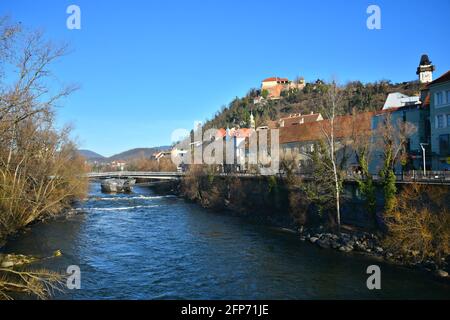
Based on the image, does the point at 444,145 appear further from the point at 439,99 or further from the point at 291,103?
the point at 291,103

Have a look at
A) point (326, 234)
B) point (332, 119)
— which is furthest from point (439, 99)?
point (326, 234)

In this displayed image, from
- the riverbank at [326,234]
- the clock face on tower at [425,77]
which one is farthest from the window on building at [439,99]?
the clock face on tower at [425,77]

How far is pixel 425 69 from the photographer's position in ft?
209

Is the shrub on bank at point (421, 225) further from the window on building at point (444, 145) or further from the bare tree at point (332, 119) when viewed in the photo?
the window on building at point (444, 145)

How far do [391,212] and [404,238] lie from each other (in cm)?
225

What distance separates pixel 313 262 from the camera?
18.4 meters

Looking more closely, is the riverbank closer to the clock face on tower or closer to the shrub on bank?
the shrub on bank

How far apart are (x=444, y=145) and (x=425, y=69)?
38.9 m

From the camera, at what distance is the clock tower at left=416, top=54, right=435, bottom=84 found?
6091 centimetres

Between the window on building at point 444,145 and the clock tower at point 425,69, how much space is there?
35.4m

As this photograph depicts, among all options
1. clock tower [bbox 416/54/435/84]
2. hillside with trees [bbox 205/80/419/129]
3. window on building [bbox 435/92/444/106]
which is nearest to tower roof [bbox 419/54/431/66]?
clock tower [bbox 416/54/435/84]

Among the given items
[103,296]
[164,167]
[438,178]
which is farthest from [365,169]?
[164,167]

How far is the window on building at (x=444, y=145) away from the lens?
3005 cm
